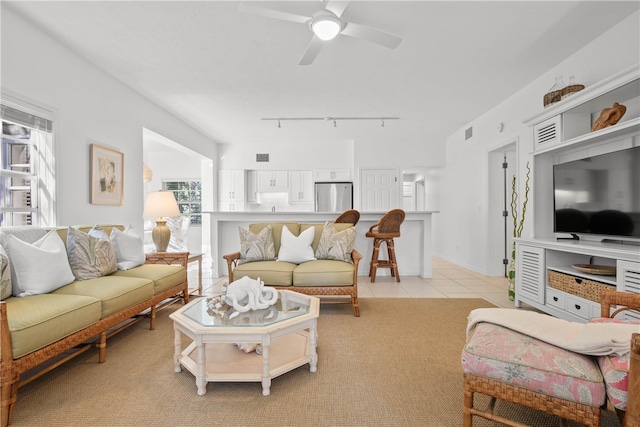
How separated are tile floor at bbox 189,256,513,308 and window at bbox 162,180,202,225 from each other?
337cm

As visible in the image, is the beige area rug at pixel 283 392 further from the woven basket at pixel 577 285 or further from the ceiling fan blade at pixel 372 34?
the ceiling fan blade at pixel 372 34

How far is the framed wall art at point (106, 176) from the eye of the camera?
11.3 feet

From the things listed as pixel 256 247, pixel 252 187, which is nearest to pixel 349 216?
pixel 256 247

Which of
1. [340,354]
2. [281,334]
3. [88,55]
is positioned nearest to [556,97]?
[340,354]

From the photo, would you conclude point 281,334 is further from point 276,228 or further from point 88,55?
point 88,55

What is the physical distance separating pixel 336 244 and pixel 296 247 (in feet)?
1.47

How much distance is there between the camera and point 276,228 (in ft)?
12.5

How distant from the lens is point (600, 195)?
2719 millimetres

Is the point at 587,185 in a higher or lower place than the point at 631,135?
lower

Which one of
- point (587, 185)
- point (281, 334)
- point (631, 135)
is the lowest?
point (281, 334)

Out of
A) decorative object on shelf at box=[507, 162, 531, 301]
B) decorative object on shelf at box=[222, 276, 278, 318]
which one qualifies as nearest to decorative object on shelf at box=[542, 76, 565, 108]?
decorative object on shelf at box=[507, 162, 531, 301]

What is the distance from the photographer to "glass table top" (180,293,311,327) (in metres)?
1.86

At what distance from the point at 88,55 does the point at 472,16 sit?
3.74 metres

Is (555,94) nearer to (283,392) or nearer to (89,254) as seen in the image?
(283,392)
